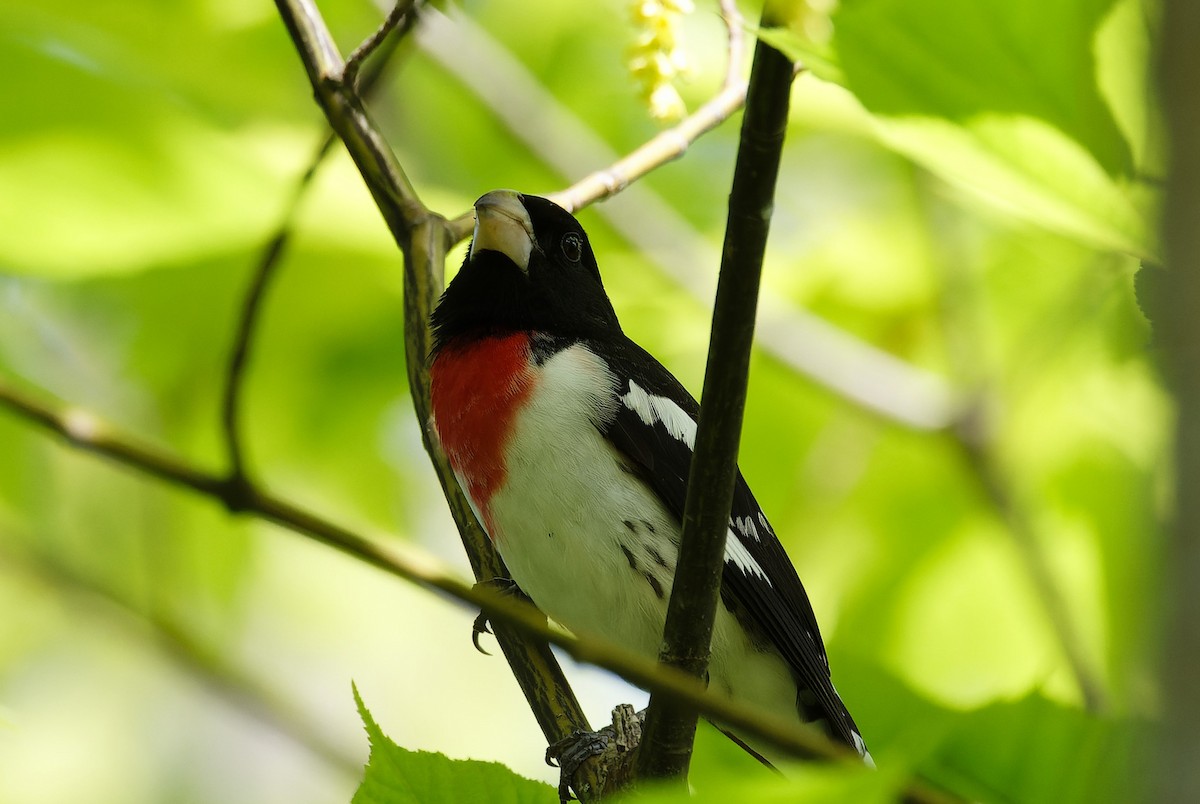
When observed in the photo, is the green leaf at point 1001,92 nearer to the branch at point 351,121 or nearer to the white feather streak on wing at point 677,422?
the branch at point 351,121

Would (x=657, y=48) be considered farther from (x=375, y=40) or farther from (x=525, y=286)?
(x=525, y=286)

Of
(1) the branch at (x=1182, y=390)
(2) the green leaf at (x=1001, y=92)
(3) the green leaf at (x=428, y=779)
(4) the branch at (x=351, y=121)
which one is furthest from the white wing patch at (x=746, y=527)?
(1) the branch at (x=1182, y=390)

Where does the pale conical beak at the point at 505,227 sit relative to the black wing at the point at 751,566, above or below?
above

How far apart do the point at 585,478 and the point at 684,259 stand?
4.26 ft

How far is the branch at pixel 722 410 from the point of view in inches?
48.6

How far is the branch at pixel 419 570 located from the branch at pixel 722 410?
0.05 meters

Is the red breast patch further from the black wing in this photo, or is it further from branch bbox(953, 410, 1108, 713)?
branch bbox(953, 410, 1108, 713)

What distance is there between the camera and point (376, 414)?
12.6ft

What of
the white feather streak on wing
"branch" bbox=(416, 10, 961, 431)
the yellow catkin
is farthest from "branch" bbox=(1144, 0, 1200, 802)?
"branch" bbox=(416, 10, 961, 431)

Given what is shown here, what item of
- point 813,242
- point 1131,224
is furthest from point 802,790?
point 813,242

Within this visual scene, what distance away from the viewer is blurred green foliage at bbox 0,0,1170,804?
2564mm

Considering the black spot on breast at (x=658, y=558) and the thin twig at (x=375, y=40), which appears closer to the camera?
the thin twig at (x=375, y=40)

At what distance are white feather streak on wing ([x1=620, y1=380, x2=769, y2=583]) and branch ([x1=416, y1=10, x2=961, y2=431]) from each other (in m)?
0.91

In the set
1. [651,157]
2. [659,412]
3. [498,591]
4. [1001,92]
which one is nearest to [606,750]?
[498,591]
